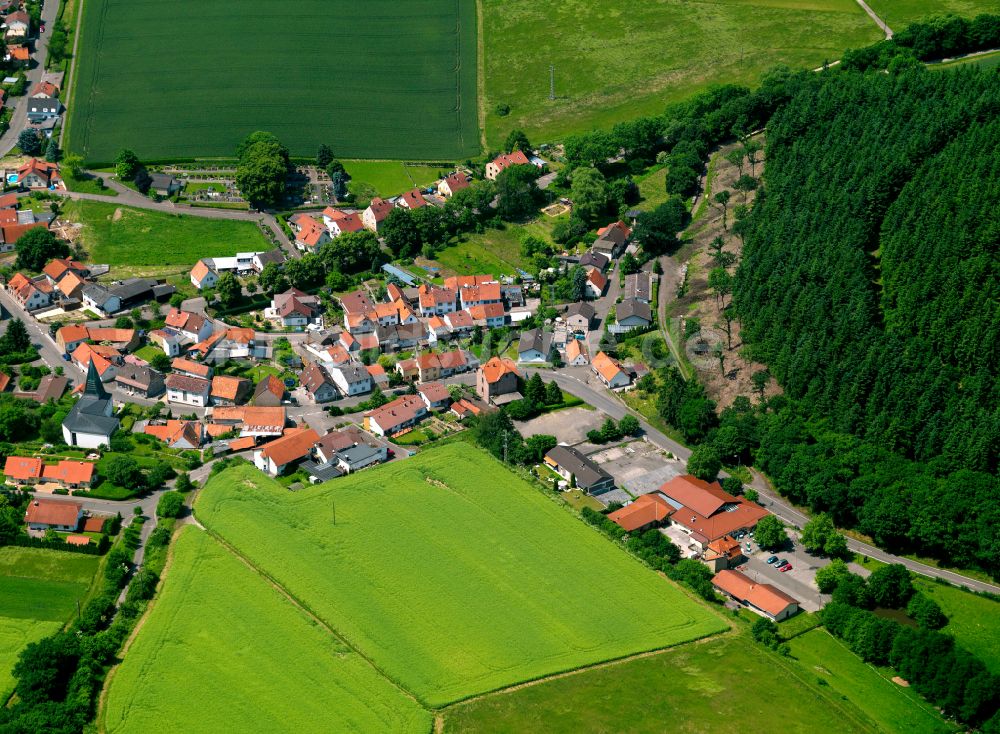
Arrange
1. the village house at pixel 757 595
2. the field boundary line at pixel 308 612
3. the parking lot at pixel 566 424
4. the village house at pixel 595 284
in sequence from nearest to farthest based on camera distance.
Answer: the field boundary line at pixel 308 612, the village house at pixel 757 595, the parking lot at pixel 566 424, the village house at pixel 595 284

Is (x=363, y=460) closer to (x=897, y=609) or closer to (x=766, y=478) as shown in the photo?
(x=766, y=478)

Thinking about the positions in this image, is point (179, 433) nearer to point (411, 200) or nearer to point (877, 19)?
point (411, 200)

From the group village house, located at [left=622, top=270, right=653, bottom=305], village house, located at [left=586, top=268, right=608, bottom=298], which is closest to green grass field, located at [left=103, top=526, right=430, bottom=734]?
village house, located at [left=586, top=268, right=608, bottom=298]

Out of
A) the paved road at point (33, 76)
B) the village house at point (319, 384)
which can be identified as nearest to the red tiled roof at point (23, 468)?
the village house at point (319, 384)

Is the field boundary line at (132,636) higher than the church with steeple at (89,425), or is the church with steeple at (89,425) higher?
the church with steeple at (89,425)

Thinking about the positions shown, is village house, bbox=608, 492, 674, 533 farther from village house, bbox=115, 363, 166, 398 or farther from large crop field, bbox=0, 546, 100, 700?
village house, bbox=115, 363, 166, 398

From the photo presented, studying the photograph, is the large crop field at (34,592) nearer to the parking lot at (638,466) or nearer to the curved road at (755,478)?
the parking lot at (638,466)

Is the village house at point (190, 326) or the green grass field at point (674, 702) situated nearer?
the green grass field at point (674, 702)

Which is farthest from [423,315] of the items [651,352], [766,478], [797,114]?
[797,114]
